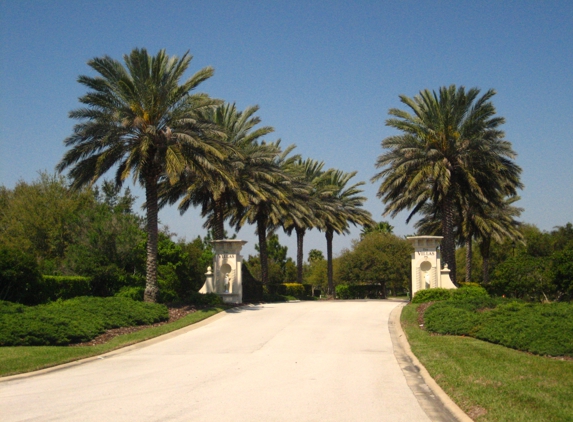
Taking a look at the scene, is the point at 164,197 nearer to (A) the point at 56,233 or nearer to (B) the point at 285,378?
(A) the point at 56,233

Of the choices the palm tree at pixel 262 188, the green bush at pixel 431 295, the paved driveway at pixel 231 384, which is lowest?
the paved driveway at pixel 231 384

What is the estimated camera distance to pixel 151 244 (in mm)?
25969

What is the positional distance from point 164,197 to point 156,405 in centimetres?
2489

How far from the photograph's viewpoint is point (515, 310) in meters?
18.3

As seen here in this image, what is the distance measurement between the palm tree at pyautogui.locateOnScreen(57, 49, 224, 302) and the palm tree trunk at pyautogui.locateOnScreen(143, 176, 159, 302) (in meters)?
0.04

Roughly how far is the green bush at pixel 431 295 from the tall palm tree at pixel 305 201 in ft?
45.2

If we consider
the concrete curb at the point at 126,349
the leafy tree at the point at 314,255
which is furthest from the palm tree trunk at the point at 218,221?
the leafy tree at the point at 314,255

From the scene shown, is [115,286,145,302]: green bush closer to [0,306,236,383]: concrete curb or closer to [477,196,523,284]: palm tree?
[0,306,236,383]: concrete curb

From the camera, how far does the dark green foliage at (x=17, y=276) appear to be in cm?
2161

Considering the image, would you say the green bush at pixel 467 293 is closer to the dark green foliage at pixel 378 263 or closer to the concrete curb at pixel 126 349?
the concrete curb at pixel 126 349

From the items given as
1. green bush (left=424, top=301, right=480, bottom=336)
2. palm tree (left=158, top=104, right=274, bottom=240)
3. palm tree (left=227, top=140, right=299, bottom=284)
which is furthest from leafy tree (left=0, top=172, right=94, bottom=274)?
green bush (left=424, top=301, right=480, bottom=336)

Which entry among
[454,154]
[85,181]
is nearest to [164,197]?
[85,181]

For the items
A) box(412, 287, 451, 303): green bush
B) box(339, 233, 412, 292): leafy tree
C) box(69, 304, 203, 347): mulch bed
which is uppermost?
box(339, 233, 412, 292): leafy tree

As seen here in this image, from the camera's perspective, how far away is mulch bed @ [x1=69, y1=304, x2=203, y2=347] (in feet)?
57.3
